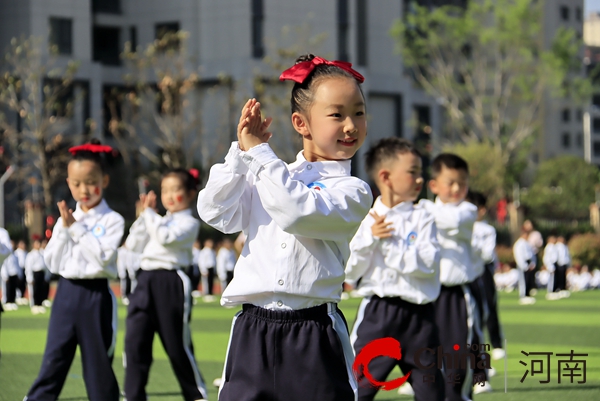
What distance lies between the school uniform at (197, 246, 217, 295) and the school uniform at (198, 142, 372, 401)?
19878mm

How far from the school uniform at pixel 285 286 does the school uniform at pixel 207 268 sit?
65.2ft

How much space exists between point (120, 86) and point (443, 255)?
31.3 meters

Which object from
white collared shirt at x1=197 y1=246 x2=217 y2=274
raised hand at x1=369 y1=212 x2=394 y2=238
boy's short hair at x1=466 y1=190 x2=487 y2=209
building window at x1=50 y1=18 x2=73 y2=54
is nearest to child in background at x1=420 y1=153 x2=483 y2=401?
raised hand at x1=369 y1=212 x2=394 y2=238

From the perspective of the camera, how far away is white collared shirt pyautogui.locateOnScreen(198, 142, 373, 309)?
3639mm

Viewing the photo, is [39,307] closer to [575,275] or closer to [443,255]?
[443,255]

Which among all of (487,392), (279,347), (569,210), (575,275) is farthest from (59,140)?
(279,347)

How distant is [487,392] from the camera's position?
26.2 feet

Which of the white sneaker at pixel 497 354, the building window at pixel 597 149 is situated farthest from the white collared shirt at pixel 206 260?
the building window at pixel 597 149

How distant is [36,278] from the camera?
19.7 metres

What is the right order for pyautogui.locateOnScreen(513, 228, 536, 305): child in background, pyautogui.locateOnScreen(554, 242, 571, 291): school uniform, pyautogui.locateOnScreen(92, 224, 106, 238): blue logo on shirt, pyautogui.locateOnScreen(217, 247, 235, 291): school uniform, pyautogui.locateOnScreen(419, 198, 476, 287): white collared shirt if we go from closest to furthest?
pyautogui.locateOnScreen(92, 224, 106, 238): blue logo on shirt → pyautogui.locateOnScreen(419, 198, 476, 287): white collared shirt → pyautogui.locateOnScreen(513, 228, 536, 305): child in background → pyautogui.locateOnScreen(554, 242, 571, 291): school uniform → pyautogui.locateOnScreen(217, 247, 235, 291): school uniform

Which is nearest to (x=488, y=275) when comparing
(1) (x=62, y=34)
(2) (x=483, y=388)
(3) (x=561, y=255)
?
(2) (x=483, y=388)

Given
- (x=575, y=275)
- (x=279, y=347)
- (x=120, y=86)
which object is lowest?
(x=575, y=275)

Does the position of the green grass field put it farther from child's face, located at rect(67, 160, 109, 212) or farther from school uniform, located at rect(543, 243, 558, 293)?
school uniform, located at rect(543, 243, 558, 293)

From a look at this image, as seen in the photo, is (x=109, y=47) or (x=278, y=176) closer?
(x=278, y=176)
